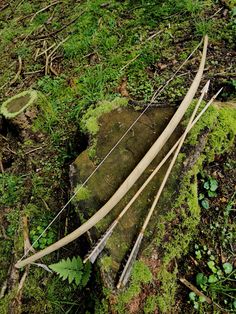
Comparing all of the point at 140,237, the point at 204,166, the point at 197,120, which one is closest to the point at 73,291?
the point at 140,237

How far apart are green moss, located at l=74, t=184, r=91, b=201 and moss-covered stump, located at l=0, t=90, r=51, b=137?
3.91 ft

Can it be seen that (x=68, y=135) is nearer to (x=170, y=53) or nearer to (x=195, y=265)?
(x=170, y=53)

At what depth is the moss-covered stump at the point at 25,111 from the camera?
3090 millimetres

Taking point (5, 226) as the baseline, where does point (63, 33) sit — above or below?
above

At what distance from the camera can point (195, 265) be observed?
225cm

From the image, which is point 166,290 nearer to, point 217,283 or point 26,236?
point 217,283

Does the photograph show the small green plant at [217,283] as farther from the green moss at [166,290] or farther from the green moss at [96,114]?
the green moss at [96,114]

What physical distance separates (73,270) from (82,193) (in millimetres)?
512

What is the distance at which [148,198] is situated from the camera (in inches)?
84.7

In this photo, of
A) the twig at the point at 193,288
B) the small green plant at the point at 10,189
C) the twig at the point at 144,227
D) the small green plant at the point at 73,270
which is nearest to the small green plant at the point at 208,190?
the twig at the point at 144,227

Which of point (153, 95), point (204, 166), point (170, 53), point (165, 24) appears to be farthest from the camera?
point (165, 24)

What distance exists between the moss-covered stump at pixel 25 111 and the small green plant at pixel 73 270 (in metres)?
1.48

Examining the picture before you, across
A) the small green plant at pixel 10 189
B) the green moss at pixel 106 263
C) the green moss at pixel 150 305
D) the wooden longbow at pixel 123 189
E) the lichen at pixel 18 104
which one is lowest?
the green moss at pixel 150 305

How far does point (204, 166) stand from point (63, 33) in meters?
2.83
